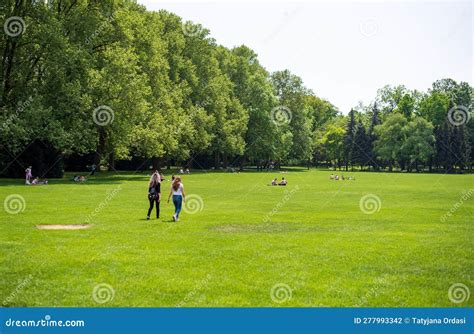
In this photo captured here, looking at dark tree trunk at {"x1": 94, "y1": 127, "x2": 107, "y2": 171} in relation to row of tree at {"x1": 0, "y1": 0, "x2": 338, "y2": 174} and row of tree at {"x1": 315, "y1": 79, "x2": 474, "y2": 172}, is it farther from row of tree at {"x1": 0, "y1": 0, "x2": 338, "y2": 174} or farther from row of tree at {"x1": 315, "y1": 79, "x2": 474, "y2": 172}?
row of tree at {"x1": 315, "y1": 79, "x2": 474, "y2": 172}

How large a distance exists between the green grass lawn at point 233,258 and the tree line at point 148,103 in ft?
78.7

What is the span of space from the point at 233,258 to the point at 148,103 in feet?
141

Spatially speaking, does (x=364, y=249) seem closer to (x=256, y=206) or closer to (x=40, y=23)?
(x=256, y=206)

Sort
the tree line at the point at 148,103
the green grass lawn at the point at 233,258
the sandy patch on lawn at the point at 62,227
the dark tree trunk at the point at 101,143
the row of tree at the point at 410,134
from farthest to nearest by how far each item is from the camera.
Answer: the row of tree at the point at 410,134 < the dark tree trunk at the point at 101,143 < the tree line at the point at 148,103 < the sandy patch on lawn at the point at 62,227 < the green grass lawn at the point at 233,258

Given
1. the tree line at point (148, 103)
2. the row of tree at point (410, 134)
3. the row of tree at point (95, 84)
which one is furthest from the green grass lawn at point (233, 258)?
the row of tree at point (410, 134)

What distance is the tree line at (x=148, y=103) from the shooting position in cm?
4469

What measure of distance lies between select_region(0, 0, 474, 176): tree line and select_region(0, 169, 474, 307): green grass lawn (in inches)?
944

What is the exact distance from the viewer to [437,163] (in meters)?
109

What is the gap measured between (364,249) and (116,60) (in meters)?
39.8

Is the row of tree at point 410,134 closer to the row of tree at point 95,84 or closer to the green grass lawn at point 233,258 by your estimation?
the row of tree at point 95,84

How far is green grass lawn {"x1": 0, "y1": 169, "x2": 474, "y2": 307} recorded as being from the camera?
1012 cm

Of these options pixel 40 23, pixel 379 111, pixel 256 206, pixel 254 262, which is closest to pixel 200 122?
pixel 40 23

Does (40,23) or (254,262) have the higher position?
(40,23)
